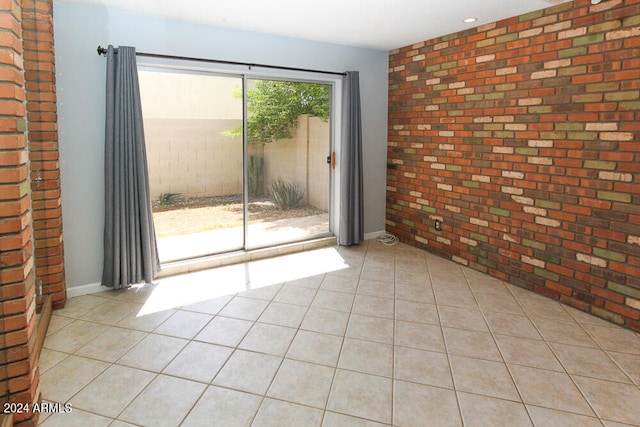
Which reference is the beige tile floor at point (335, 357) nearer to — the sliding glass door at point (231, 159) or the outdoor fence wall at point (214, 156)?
the sliding glass door at point (231, 159)

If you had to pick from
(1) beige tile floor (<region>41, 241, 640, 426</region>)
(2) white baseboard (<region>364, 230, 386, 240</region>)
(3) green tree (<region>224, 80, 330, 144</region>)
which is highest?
(3) green tree (<region>224, 80, 330, 144</region>)

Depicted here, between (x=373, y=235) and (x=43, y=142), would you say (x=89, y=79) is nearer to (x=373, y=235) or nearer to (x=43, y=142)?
(x=43, y=142)

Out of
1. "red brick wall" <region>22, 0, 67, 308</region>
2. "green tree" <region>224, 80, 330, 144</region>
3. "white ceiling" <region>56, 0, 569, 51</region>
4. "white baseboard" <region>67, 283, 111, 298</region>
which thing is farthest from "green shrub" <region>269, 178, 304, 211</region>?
"red brick wall" <region>22, 0, 67, 308</region>

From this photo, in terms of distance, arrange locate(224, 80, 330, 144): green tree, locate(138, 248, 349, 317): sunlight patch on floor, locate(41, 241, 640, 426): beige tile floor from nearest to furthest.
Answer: locate(41, 241, 640, 426): beige tile floor
locate(138, 248, 349, 317): sunlight patch on floor
locate(224, 80, 330, 144): green tree

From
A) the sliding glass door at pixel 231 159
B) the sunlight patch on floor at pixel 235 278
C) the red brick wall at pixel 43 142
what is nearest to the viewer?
the red brick wall at pixel 43 142

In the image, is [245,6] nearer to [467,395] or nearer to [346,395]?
[346,395]

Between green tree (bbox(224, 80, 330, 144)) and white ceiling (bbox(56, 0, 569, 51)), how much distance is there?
22.4 inches

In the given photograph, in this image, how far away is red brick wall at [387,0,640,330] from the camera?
270 cm

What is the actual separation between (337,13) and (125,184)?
225 centimetres

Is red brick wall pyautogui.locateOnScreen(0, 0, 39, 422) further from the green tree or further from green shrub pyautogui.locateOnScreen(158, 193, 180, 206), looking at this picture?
the green tree

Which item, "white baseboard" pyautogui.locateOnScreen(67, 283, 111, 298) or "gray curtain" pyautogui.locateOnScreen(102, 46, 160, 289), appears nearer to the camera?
"gray curtain" pyautogui.locateOnScreen(102, 46, 160, 289)

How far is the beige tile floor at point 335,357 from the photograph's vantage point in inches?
73.7

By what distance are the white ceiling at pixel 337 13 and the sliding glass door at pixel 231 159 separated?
0.54m

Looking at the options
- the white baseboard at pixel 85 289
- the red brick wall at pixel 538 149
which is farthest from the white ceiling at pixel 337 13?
the white baseboard at pixel 85 289
